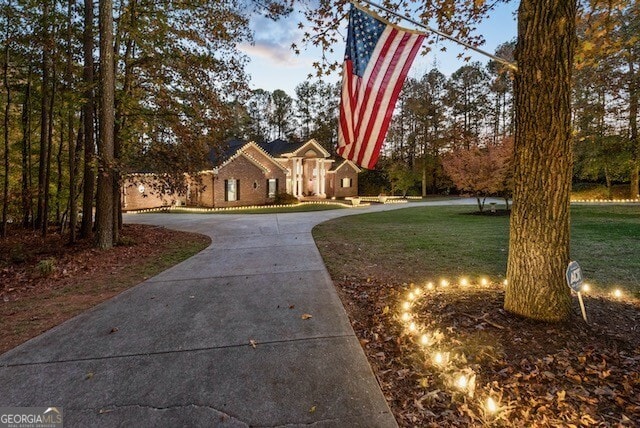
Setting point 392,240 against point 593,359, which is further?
point 392,240

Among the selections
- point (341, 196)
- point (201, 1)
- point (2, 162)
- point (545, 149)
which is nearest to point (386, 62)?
point (545, 149)

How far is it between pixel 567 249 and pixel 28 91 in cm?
1481

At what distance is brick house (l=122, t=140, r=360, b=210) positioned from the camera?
24.4 metres

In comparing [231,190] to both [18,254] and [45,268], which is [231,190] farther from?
[45,268]

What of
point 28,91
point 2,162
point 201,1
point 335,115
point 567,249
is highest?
point 335,115

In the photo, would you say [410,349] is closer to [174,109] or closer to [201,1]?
[174,109]

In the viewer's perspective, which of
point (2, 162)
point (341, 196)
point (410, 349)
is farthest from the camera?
point (341, 196)

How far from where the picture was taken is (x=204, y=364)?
3.04 m

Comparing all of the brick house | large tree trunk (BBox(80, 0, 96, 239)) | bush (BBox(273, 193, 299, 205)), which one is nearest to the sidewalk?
large tree trunk (BBox(80, 0, 96, 239))

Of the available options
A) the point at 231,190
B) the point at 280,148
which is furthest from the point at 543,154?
the point at 280,148

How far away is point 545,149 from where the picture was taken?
3402 mm

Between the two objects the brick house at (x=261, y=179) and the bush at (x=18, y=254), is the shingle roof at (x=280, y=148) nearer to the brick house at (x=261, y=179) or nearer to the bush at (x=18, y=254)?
the brick house at (x=261, y=179)

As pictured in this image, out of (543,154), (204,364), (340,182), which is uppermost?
(340,182)

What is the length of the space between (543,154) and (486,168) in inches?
624
